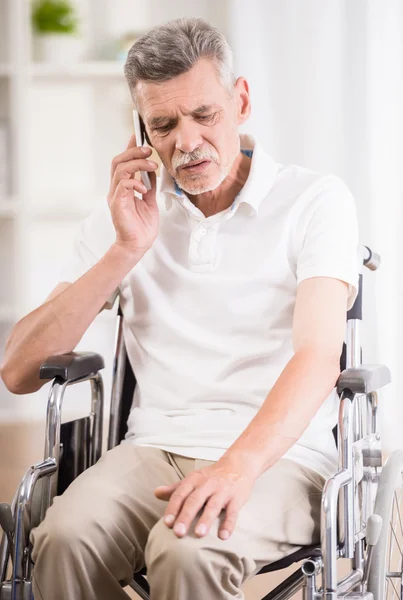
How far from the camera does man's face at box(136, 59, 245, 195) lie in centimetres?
144

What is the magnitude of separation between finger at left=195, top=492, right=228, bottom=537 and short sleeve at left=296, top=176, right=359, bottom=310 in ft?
1.33

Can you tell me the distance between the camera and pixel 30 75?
4.02 meters

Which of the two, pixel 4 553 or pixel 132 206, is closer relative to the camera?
pixel 4 553

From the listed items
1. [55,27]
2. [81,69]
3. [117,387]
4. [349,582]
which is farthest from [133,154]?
[55,27]

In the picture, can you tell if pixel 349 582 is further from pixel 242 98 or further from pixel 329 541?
pixel 242 98

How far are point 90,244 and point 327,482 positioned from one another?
67cm

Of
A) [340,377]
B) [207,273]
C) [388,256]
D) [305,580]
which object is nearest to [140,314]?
[207,273]

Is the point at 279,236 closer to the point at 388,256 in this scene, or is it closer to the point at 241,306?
the point at 241,306

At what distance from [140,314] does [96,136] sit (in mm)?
2771

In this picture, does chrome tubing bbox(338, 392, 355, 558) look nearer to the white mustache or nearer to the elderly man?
the elderly man

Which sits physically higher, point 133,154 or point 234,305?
point 133,154

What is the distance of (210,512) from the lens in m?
1.12

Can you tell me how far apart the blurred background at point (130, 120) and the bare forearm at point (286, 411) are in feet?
6.37

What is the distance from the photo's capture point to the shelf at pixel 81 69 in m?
4.00
